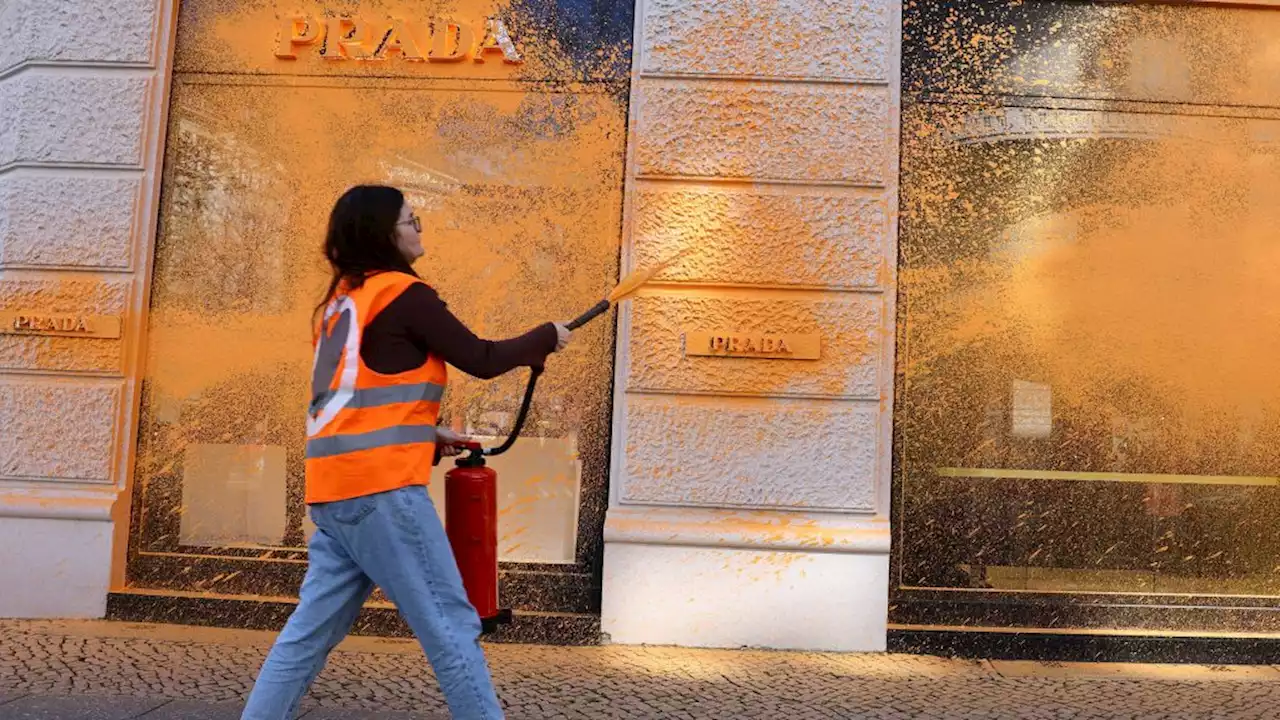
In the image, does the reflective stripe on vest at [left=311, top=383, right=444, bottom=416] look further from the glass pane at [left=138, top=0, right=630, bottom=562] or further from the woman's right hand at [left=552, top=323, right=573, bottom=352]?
the glass pane at [left=138, top=0, right=630, bottom=562]

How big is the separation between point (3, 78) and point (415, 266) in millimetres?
2259

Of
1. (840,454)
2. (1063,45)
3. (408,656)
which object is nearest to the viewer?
(408,656)

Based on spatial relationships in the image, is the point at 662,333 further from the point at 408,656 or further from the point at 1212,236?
the point at 1212,236

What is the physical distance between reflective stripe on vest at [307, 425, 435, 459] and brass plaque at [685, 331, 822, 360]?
2275mm

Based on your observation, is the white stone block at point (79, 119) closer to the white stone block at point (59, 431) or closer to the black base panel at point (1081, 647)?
the white stone block at point (59, 431)

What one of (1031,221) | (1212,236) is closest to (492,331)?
(1031,221)

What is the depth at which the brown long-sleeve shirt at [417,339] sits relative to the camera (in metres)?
2.48

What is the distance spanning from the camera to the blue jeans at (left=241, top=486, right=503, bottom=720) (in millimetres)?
2439

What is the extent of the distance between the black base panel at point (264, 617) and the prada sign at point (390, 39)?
8.74ft

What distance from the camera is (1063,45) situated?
195 inches

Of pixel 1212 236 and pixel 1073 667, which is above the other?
pixel 1212 236

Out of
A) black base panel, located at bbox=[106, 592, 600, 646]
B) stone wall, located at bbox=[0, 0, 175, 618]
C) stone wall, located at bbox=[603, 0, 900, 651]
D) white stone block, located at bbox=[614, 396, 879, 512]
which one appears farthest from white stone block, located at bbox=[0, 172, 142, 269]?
white stone block, located at bbox=[614, 396, 879, 512]

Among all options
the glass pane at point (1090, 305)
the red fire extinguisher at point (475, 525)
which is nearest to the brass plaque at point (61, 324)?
the red fire extinguisher at point (475, 525)

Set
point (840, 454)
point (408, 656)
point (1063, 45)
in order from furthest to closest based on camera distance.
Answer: point (1063, 45)
point (840, 454)
point (408, 656)
